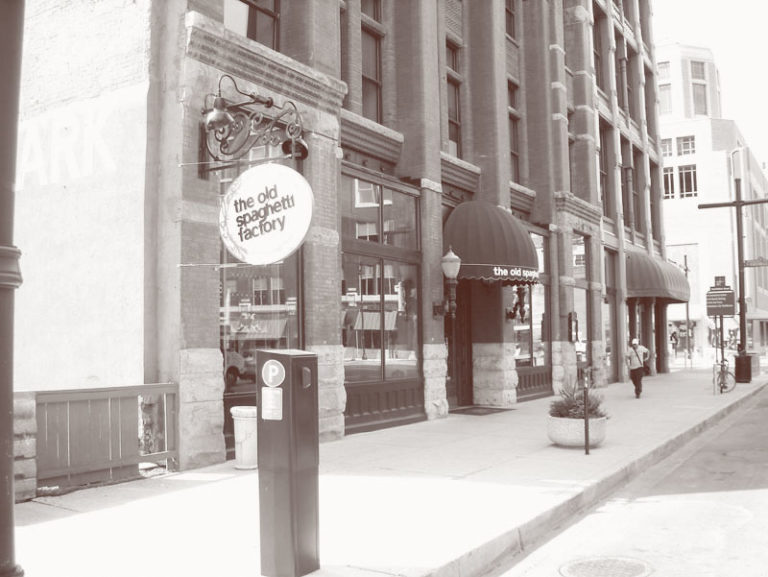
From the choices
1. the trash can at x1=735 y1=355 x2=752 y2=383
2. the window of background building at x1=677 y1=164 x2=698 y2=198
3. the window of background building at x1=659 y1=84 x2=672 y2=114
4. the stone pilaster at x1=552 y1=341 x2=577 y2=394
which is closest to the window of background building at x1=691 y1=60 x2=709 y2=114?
the window of background building at x1=659 y1=84 x2=672 y2=114

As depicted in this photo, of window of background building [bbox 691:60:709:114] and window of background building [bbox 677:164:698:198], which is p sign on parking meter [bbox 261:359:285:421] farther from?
window of background building [bbox 691:60:709:114]

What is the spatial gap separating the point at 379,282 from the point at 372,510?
7166 millimetres

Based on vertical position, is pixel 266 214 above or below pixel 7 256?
above

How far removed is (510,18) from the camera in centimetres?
2073

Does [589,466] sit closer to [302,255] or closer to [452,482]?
[452,482]

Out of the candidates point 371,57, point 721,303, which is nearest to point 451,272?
point 371,57

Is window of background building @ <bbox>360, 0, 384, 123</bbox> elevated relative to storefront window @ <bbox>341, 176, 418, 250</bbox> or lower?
elevated

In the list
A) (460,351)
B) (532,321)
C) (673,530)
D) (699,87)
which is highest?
(699,87)

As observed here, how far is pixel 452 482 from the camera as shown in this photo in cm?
830

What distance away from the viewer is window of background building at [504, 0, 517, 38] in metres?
20.6

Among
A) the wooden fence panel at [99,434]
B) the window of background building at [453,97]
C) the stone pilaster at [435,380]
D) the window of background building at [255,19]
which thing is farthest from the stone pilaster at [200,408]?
the window of background building at [453,97]

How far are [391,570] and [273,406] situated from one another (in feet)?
4.56

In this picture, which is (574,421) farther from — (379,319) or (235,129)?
(235,129)

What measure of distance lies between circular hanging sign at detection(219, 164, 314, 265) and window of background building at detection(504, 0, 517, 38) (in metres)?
14.1
